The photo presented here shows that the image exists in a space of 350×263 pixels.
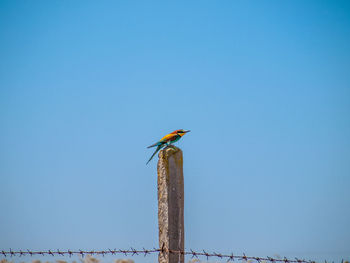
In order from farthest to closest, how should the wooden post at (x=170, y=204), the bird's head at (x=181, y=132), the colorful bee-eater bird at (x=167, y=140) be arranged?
the bird's head at (x=181, y=132), the colorful bee-eater bird at (x=167, y=140), the wooden post at (x=170, y=204)

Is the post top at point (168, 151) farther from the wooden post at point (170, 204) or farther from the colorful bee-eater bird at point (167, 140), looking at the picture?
the colorful bee-eater bird at point (167, 140)

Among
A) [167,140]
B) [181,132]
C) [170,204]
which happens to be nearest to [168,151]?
[167,140]

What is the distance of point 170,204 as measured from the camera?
21.0ft

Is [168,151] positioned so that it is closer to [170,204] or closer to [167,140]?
[167,140]

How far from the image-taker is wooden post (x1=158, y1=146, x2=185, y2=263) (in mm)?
6273

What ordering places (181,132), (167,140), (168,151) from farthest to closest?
(181,132)
(167,140)
(168,151)

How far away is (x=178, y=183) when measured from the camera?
6.58 m

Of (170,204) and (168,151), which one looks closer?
(170,204)

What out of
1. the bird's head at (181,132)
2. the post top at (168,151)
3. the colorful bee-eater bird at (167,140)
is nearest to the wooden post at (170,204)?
the post top at (168,151)

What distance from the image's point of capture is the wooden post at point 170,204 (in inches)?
247

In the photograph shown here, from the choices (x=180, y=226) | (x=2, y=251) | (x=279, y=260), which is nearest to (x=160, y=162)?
(x=180, y=226)

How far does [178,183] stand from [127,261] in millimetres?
1413

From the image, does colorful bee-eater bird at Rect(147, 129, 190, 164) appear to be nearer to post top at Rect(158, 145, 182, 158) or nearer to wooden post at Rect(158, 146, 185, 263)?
post top at Rect(158, 145, 182, 158)

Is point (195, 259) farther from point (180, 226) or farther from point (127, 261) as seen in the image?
point (127, 261)
